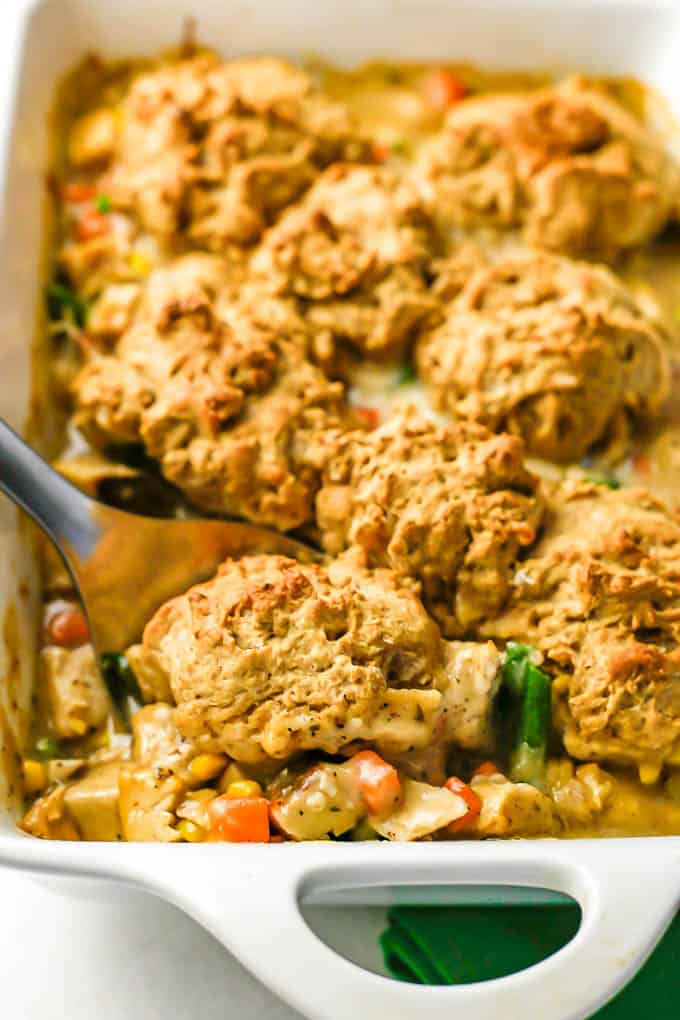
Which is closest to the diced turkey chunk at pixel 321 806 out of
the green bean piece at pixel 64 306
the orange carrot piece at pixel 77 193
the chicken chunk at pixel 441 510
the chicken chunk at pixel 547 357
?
the chicken chunk at pixel 441 510

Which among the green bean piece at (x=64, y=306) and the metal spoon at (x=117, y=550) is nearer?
the metal spoon at (x=117, y=550)

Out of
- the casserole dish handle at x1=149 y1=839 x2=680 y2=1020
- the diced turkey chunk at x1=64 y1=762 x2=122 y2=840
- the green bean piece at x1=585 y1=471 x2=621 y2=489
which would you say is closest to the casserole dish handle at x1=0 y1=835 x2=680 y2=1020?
the casserole dish handle at x1=149 y1=839 x2=680 y2=1020

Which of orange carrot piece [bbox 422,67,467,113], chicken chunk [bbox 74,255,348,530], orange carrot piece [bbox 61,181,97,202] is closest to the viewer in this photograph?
chicken chunk [bbox 74,255,348,530]

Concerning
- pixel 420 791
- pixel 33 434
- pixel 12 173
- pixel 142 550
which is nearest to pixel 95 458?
pixel 33 434

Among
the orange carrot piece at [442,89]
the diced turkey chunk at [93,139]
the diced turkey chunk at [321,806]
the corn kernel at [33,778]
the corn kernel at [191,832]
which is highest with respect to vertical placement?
the orange carrot piece at [442,89]

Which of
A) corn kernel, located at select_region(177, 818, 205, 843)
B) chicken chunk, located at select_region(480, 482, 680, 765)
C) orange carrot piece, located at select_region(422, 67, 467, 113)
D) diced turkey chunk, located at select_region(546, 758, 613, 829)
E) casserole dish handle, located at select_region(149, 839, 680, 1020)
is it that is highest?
orange carrot piece, located at select_region(422, 67, 467, 113)

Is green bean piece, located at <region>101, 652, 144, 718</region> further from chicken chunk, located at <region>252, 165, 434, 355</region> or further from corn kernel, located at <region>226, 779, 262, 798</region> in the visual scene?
chicken chunk, located at <region>252, 165, 434, 355</region>

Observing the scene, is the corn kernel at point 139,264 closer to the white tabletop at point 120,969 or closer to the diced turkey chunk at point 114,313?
the diced turkey chunk at point 114,313
